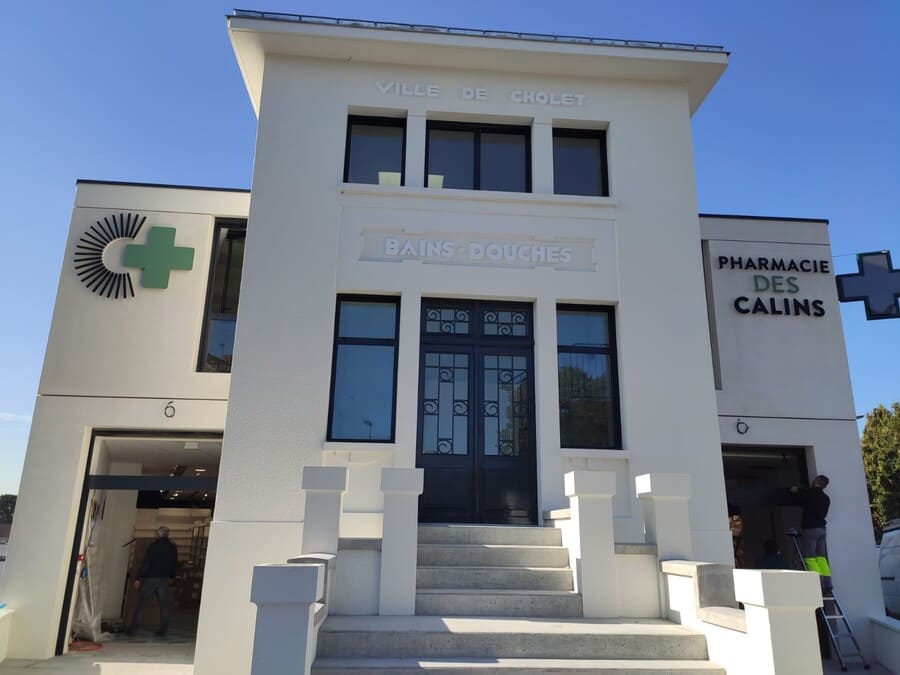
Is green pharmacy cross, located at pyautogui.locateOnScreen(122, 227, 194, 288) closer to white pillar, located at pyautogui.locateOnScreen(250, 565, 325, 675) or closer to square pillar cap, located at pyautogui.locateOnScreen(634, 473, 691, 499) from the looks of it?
white pillar, located at pyautogui.locateOnScreen(250, 565, 325, 675)

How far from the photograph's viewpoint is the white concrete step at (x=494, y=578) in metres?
5.91

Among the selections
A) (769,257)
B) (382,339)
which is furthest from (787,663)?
(769,257)

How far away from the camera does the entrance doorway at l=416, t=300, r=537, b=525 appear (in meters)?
7.64

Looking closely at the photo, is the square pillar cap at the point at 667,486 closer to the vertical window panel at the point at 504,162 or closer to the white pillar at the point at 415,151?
the vertical window panel at the point at 504,162

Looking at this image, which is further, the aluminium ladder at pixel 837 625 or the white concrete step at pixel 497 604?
the aluminium ladder at pixel 837 625

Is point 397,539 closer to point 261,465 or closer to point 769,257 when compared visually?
point 261,465

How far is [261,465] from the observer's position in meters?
7.30

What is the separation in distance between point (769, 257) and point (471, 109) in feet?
16.6

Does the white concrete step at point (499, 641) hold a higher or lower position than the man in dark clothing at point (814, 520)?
lower

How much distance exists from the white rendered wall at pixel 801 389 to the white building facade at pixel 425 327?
0.04 m

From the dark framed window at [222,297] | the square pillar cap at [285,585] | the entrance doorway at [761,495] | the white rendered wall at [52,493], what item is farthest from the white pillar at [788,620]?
the dark framed window at [222,297]

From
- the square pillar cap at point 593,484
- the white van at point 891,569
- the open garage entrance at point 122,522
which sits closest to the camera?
the square pillar cap at point 593,484

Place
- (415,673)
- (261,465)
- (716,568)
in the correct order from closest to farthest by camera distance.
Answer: (415,673) < (716,568) < (261,465)

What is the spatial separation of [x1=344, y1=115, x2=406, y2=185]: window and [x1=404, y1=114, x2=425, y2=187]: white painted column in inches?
6.4
